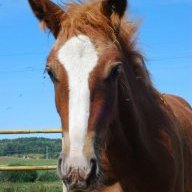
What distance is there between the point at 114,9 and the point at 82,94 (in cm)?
91

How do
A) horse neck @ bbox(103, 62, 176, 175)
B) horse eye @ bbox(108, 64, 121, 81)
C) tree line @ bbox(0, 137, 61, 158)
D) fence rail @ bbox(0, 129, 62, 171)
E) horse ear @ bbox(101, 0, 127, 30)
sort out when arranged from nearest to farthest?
1. horse eye @ bbox(108, 64, 121, 81)
2. horse ear @ bbox(101, 0, 127, 30)
3. horse neck @ bbox(103, 62, 176, 175)
4. fence rail @ bbox(0, 129, 62, 171)
5. tree line @ bbox(0, 137, 61, 158)

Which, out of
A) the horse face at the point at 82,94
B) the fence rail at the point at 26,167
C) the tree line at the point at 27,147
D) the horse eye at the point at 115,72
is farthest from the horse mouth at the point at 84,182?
the tree line at the point at 27,147

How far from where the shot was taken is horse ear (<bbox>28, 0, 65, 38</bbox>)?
12.8ft

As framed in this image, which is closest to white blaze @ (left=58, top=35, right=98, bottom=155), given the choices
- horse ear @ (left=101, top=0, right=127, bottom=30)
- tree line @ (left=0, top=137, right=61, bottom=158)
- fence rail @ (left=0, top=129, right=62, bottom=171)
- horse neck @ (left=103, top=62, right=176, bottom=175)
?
horse ear @ (left=101, top=0, right=127, bottom=30)

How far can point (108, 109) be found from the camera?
3498mm

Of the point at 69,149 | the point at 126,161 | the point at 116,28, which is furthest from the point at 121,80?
the point at 69,149

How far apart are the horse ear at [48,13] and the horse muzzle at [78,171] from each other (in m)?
1.23

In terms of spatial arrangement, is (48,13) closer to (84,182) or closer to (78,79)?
(78,79)

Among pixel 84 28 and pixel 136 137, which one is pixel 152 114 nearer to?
pixel 136 137

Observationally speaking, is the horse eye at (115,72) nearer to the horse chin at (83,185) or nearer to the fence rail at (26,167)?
the horse chin at (83,185)

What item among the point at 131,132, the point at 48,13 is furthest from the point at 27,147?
the point at 48,13

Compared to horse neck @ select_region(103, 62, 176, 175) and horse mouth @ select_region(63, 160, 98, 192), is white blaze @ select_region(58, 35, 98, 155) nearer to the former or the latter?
horse mouth @ select_region(63, 160, 98, 192)

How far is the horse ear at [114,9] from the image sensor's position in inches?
150

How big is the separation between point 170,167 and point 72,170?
1331 millimetres
